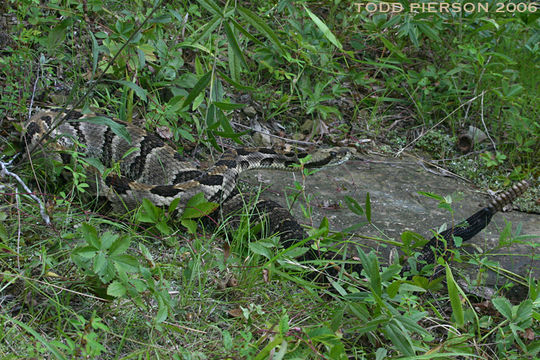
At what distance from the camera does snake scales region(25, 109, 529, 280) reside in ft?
10.5

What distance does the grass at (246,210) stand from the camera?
210cm

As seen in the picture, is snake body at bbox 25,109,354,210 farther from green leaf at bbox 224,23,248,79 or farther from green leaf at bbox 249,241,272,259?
green leaf at bbox 224,23,248,79

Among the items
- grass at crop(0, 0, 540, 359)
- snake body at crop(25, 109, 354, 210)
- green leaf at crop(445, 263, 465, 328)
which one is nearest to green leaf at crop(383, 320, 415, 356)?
grass at crop(0, 0, 540, 359)

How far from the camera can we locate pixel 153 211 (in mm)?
2736

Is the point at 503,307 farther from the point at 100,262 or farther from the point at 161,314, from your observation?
the point at 100,262

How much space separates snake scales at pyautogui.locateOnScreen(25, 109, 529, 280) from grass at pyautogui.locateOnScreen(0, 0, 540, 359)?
0.15 meters

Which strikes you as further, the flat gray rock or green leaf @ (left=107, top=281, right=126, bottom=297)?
the flat gray rock

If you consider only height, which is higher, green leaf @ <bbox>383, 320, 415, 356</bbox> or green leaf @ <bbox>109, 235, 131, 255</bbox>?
green leaf @ <bbox>109, 235, 131, 255</bbox>

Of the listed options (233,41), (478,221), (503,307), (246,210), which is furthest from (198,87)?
(478,221)

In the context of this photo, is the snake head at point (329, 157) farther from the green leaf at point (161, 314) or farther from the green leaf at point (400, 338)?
the green leaf at point (161, 314)

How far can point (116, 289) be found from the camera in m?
2.03

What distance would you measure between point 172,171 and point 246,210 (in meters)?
1.13

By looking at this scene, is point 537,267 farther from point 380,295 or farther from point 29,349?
point 29,349

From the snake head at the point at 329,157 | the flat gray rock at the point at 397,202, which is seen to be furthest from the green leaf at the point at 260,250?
the snake head at the point at 329,157
